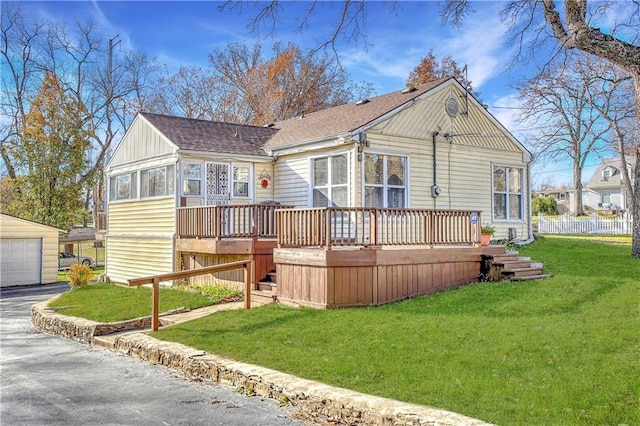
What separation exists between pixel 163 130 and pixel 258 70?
2065 centimetres

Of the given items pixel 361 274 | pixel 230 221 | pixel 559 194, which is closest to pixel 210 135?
pixel 230 221

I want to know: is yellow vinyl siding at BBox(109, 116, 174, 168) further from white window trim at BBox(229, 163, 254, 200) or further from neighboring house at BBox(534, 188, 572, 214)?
neighboring house at BBox(534, 188, 572, 214)

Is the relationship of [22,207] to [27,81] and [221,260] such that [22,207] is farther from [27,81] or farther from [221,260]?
[221,260]

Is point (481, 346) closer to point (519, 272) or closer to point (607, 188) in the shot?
point (519, 272)

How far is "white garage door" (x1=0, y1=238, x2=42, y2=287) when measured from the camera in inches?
798

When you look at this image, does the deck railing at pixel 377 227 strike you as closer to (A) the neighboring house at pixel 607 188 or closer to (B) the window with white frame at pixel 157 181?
(B) the window with white frame at pixel 157 181

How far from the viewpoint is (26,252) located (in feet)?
68.4

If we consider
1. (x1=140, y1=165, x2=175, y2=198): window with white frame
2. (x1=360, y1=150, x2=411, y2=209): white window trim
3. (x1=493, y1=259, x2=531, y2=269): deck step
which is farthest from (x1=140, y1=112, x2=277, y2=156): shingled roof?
(x1=493, y1=259, x2=531, y2=269): deck step

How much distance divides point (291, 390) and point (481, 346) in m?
2.53

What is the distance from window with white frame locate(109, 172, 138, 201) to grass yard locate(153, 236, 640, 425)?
8.48 m

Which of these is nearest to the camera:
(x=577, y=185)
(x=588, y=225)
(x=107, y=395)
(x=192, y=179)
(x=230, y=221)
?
(x=107, y=395)

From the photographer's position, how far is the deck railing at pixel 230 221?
11.6 metres

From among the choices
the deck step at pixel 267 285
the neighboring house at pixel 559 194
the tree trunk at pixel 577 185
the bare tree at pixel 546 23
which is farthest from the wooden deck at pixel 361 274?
the neighboring house at pixel 559 194

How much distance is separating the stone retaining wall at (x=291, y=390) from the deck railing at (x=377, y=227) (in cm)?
324
